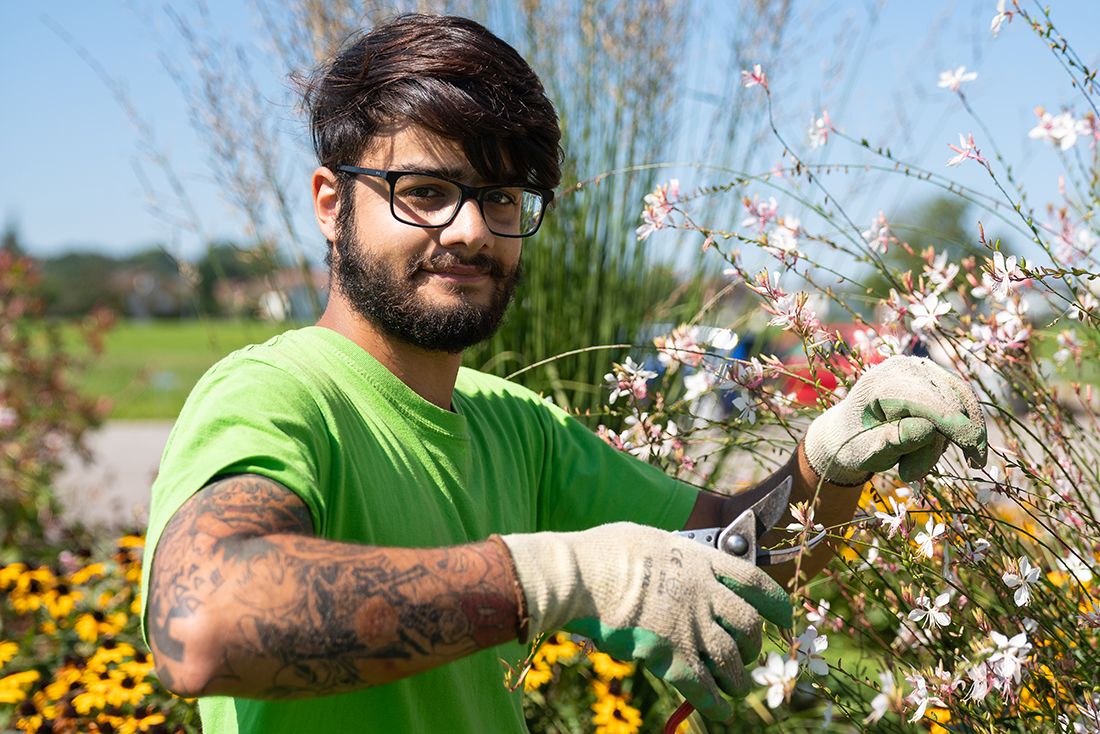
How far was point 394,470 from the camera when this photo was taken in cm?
164

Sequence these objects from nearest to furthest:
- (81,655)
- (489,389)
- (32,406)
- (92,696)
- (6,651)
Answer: (489,389) < (92,696) < (6,651) < (81,655) < (32,406)

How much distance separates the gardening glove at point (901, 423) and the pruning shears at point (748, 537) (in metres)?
0.11

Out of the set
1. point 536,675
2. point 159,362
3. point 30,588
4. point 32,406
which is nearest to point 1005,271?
point 536,675

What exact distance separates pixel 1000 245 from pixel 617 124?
2.15m

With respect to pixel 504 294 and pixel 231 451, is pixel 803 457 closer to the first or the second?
pixel 504 294

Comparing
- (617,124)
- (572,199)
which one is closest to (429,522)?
(572,199)

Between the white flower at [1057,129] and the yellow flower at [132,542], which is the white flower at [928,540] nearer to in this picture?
the white flower at [1057,129]

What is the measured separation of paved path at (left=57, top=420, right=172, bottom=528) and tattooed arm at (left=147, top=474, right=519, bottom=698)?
384cm

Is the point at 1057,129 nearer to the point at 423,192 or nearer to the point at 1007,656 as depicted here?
the point at 1007,656

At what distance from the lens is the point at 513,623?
1.22 metres

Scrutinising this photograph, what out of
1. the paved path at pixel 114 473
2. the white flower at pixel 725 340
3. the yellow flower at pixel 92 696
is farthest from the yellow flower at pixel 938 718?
the paved path at pixel 114 473

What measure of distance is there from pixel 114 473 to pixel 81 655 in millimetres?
4528

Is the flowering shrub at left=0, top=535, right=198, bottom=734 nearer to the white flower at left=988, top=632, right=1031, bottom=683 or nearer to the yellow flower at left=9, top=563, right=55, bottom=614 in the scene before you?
the yellow flower at left=9, top=563, right=55, bottom=614

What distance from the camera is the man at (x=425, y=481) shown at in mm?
1166
